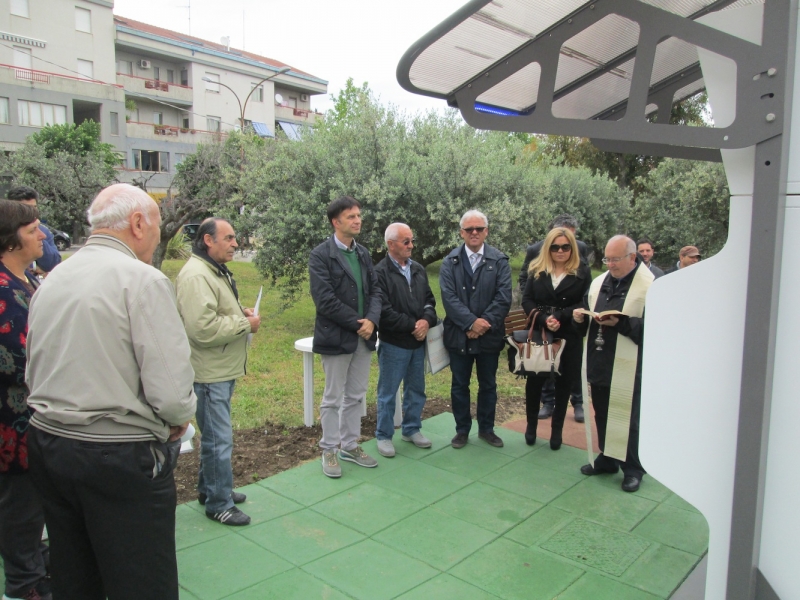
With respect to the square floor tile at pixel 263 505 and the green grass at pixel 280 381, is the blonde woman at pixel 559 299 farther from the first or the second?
the square floor tile at pixel 263 505

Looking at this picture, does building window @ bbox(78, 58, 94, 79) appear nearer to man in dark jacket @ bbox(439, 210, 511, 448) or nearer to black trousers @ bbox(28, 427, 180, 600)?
man in dark jacket @ bbox(439, 210, 511, 448)

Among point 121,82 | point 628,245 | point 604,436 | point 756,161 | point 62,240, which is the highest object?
point 121,82

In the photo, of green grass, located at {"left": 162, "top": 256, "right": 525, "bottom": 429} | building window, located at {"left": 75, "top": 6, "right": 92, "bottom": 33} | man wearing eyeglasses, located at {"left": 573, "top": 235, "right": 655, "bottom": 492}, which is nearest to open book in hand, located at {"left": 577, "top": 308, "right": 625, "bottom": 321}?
man wearing eyeglasses, located at {"left": 573, "top": 235, "right": 655, "bottom": 492}

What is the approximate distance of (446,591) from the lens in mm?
3277

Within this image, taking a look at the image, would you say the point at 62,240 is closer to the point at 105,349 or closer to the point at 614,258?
the point at 614,258

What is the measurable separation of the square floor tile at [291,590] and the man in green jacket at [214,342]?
0.69 m

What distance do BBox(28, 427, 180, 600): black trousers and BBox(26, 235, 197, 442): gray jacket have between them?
0.07m

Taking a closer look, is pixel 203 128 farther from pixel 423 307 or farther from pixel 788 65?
pixel 788 65

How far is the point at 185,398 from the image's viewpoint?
241 cm

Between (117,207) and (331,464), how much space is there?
2.87 m

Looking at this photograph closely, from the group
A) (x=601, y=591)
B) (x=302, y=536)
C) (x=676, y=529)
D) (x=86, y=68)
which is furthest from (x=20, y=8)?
(x=601, y=591)

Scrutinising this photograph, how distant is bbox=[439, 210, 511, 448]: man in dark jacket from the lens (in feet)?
17.1

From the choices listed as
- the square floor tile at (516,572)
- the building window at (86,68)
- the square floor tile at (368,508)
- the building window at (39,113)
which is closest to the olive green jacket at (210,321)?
the square floor tile at (368,508)

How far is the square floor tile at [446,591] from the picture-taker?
323 centimetres
